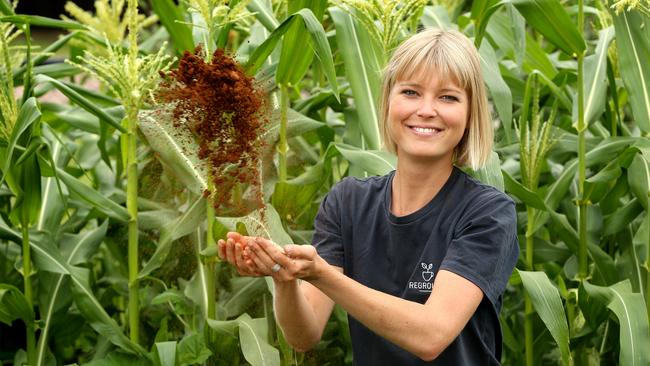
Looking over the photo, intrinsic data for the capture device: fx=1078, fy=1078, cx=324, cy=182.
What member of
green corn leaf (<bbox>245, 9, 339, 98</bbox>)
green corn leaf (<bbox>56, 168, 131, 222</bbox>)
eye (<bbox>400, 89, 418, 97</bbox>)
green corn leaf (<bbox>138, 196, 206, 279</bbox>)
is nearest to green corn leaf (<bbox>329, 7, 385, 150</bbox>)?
green corn leaf (<bbox>245, 9, 339, 98</bbox>)

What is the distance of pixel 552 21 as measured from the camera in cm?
308

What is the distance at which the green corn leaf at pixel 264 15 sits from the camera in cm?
314

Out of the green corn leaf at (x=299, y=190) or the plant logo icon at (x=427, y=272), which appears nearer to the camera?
the plant logo icon at (x=427, y=272)

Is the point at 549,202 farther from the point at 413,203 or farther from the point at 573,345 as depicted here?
the point at 413,203

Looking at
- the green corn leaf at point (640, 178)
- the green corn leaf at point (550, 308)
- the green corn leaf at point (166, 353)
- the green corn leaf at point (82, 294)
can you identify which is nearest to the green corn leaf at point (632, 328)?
the green corn leaf at point (550, 308)

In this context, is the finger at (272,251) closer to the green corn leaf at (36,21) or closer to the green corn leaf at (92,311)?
the green corn leaf at (92,311)

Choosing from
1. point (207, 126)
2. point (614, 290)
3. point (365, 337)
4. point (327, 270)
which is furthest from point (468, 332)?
point (614, 290)

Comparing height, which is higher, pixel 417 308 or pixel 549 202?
pixel 417 308

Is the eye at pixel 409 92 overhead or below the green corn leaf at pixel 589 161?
overhead

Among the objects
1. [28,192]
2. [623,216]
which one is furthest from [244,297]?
[623,216]

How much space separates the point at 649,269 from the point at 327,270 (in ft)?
5.04

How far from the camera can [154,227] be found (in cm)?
322

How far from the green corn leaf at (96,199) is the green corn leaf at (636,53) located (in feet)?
4.99

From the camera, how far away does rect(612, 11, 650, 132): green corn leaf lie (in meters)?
3.18
